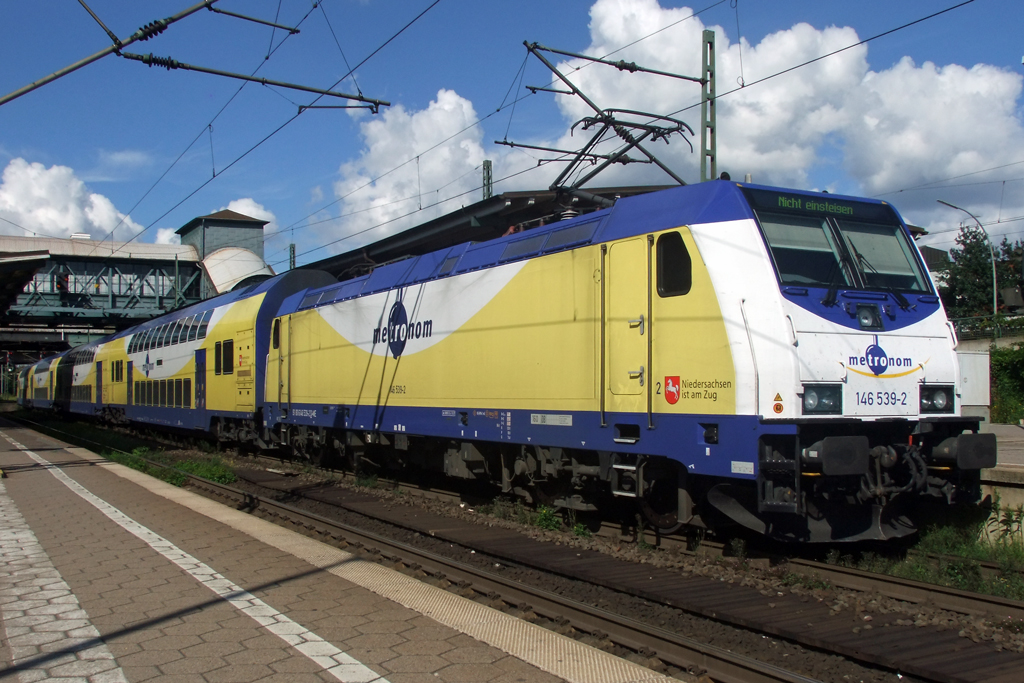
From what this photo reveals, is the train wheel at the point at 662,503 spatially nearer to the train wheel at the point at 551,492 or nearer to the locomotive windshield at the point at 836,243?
the train wheel at the point at 551,492

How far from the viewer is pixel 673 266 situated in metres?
7.63

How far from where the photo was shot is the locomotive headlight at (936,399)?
7.49 metres

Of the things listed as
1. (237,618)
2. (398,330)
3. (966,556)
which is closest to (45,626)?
(237,618)

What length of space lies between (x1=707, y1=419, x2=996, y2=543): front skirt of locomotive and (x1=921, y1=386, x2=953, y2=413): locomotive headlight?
16cm

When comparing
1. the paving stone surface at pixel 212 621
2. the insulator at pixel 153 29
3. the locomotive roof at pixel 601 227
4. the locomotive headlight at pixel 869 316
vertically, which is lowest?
the paving stone surface at pixel 212 621

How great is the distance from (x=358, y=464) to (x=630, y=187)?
953 centimetres

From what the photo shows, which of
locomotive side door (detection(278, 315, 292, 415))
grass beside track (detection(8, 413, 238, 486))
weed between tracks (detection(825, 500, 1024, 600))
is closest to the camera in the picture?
weed between tracks (detection(825, 500, 1024, 600))

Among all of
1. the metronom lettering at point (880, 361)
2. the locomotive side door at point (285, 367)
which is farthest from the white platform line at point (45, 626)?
the locomotive side door at point (285, 367)

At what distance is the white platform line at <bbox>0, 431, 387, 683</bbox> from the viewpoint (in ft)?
15.7

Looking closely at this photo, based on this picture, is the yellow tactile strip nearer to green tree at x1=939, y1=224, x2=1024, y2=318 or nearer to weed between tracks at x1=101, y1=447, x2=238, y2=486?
weed between tracks at x1=101, y1=447, x2=238, y2=486

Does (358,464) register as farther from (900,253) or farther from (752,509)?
(900,253)

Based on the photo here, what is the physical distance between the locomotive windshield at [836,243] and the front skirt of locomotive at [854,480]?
1.37m

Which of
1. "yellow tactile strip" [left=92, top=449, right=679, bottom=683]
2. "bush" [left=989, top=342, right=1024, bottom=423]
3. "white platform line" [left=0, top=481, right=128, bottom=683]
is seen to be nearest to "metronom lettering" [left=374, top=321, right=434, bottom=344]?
"yellow tactile strip" [left=92, top=449, right=679, bottom=683]

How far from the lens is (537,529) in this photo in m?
9.44
